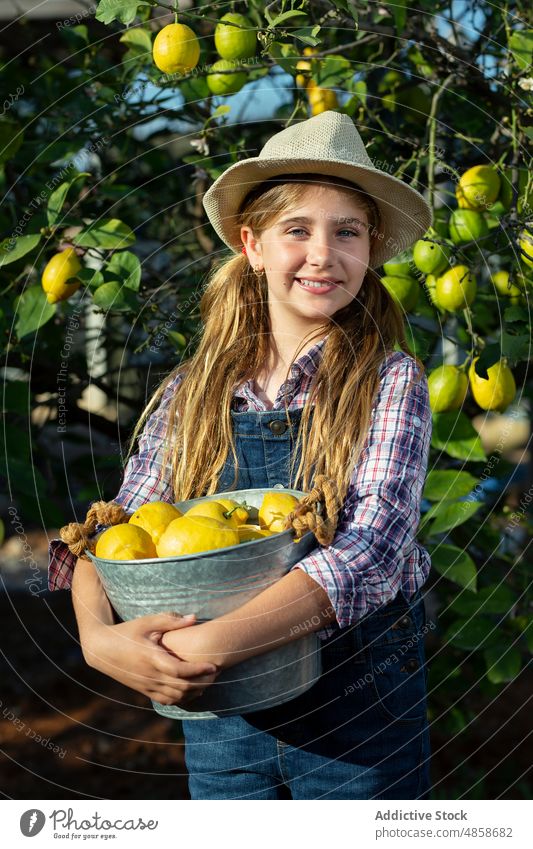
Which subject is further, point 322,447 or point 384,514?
point 322,447

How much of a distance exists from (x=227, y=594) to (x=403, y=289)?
2.44ft

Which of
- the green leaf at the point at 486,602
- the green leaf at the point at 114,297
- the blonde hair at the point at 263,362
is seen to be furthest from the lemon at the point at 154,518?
the green leaf at the point at 486,602

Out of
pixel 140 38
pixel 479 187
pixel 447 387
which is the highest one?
pixel 140 38

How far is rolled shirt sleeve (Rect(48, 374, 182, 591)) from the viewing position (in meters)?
1.36

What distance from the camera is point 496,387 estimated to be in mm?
1638

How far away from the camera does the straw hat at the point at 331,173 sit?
4.51 ft

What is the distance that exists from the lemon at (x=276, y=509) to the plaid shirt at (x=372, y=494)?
6 centimetres

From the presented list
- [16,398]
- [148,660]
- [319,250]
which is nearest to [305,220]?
[319,250]

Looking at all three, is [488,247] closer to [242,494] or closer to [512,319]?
[512,319]

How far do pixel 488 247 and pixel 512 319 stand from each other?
377mm

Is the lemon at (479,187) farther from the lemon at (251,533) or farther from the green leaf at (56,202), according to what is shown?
the lemon at (251,533)

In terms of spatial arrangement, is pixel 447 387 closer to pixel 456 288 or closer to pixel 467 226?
pixel 456 288

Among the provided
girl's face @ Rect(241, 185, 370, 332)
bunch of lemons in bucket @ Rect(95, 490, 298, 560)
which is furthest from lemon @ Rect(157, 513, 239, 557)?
girl's face @ Rect(241, 185, 370, 332)

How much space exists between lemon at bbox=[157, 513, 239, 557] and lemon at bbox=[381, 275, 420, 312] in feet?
2.22
